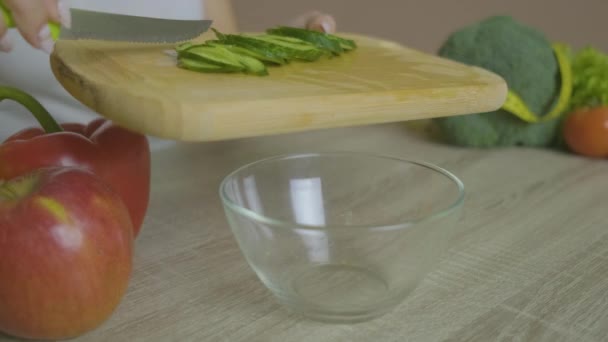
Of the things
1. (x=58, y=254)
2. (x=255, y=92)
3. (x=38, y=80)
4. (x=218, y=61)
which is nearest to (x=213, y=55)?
(x=218, y=61)

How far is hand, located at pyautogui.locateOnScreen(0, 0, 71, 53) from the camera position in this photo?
1.94 ft

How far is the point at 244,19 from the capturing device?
1997 millimetres

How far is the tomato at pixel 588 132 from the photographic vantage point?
3.40ft

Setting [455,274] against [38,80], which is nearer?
[455,274]

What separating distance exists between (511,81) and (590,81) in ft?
0.43

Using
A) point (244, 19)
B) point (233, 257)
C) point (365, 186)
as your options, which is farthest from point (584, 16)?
point (233, 257)

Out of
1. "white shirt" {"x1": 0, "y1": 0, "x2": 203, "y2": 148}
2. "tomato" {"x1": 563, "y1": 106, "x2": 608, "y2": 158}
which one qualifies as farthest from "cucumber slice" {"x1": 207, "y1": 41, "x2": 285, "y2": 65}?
"tomato" {"x1": 563, "y1": 106, "x2": 608, "y2": 158}

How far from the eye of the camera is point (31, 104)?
2.16ft

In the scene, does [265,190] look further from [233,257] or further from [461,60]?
[461,60]

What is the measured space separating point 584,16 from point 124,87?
1.72 metres

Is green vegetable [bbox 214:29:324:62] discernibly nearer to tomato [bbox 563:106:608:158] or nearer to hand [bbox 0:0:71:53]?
hand [bbox 0:0:71:53]

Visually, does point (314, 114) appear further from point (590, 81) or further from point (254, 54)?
point (590, 81)

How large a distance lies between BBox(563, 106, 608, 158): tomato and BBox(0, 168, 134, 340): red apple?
0.78 meters

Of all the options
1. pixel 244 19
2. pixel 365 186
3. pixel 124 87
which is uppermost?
pixel 124 87
